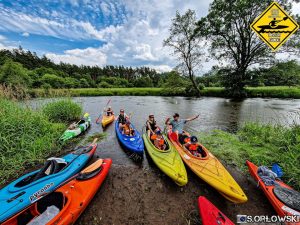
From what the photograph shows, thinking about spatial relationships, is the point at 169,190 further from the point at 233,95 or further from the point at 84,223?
the point at 233,95

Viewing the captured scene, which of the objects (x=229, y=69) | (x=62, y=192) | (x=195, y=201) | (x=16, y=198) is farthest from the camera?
(x=229, y=69)

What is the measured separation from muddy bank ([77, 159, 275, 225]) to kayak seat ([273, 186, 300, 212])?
44 cm

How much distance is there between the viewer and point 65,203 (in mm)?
2822

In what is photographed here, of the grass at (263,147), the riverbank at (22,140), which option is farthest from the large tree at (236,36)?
the riverbank at (22,140)

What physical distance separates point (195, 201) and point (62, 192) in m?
2.98

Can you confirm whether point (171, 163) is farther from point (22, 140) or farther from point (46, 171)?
point (22, 140)

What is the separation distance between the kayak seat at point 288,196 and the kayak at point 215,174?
2.30ft

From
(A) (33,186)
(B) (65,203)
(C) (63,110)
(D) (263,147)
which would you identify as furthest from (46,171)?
(D) (263,147)

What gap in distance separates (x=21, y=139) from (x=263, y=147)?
8.72 metres

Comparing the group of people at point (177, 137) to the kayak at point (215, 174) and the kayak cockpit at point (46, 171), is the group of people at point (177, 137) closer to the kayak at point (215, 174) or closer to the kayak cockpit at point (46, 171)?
the kayak at point (215, 174)

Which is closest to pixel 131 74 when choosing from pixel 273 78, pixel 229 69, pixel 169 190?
pixel 229 69

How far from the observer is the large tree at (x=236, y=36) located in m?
17.2

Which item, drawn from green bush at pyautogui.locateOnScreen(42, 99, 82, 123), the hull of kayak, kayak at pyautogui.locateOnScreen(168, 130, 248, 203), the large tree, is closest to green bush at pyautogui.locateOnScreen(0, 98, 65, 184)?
the hull of kayak

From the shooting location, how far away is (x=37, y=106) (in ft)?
24.2
